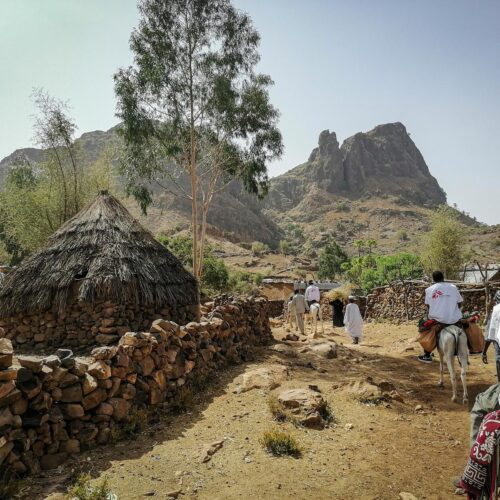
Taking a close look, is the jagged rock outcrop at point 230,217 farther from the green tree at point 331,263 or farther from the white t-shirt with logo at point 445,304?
the white t-shirt with logo at point 445,304

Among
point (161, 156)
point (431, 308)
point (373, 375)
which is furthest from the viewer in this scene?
point (161, 156)

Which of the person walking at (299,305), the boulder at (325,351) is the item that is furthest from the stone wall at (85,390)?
the person walking at (299,305)

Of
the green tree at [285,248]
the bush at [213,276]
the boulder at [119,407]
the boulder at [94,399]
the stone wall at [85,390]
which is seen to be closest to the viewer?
the stone wall at [85,390]

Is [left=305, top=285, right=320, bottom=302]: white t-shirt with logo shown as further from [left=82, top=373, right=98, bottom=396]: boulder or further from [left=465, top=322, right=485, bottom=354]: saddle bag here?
[left=82, top=373, right=98, bottom=396]: boulder

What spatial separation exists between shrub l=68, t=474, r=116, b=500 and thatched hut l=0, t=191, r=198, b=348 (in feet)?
20.8

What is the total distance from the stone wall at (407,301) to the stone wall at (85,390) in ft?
41.3

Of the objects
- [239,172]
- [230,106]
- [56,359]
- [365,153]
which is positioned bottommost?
[56,359]

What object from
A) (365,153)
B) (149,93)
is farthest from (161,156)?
(365,153)

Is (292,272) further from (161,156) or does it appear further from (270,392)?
(270,392)

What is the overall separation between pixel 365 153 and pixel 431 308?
13233cm

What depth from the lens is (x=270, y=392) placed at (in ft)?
21.7

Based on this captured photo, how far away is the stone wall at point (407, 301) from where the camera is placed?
15.6 meters

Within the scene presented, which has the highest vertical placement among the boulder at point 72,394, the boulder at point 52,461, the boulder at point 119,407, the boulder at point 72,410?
the boulder at point 72,394

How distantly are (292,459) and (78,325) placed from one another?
23.7 ft
